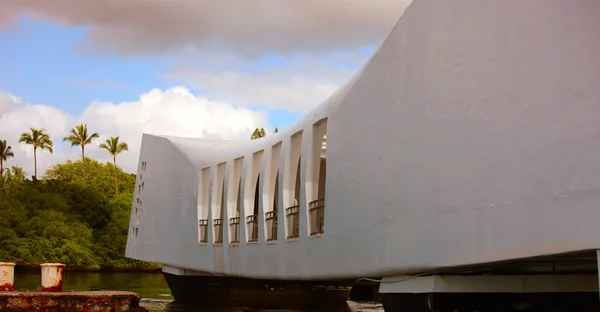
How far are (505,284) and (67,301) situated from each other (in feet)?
42.1

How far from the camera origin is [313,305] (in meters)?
28.1

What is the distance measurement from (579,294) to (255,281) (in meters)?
15.4

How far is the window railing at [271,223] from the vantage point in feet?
61.9

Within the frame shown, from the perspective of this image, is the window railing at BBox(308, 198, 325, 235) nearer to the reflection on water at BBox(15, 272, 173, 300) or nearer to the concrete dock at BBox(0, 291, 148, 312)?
the concrete dock at BBox(0, 291, 148, 312)

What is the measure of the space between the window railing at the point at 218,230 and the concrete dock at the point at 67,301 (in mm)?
2848

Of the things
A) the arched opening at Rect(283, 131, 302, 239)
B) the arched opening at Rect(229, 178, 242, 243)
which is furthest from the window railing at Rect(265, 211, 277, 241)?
the arched opening at Rect(229, 178, 242, 243)

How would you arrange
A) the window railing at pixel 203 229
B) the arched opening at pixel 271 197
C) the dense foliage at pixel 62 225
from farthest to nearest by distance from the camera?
the dense foliage at pixel 62 225 → the window railing at pixel 203 229 → the arched opening at pixel 271 197

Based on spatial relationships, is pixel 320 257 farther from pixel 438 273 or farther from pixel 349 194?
pixel 438 273

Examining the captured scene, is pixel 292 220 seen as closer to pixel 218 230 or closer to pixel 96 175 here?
pixel 218 230

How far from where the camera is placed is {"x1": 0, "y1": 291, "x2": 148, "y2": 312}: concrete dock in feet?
65.2

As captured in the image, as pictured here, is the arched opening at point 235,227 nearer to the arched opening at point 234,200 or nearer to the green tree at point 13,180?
the arched opening at point 234,200

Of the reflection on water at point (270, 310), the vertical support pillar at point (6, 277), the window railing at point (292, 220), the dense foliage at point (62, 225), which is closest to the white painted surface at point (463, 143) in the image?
the window railing at point (292, 220)

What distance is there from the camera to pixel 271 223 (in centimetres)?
1917

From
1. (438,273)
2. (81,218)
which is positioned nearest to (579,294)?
(438,273)
